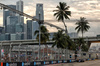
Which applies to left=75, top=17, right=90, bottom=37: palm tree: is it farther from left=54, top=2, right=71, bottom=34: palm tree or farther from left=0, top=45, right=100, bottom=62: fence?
left=0, top=45, right=100, bottom=62: fence

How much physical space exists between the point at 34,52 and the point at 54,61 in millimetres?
9443

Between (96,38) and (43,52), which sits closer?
(43,52)

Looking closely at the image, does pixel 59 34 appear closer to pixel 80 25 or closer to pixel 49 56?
pixel 49 56

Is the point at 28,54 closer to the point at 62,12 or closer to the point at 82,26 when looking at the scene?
the point at 62,12

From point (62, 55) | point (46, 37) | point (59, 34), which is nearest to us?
point (62, 55)

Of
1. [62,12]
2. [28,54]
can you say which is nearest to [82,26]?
[62,12]

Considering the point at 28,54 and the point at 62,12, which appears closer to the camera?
the point at 28,54

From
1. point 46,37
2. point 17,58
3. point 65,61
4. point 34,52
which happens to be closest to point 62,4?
point 46,37

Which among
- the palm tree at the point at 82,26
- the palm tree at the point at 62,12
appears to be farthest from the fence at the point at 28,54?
the palm tree at the point at 82,26

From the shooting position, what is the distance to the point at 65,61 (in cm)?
4916

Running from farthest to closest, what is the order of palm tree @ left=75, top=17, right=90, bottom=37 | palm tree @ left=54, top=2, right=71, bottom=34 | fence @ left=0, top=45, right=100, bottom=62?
palm tree @ left=75, top=17, right=90, bottom=37 < palm tree @ left=54, top=2, right=71, bottom=34 < fence @ left=0, top=45, right=100, bottom=62

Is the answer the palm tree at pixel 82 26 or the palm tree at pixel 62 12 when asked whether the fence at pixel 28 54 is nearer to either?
the palm tree at pixel 62 12

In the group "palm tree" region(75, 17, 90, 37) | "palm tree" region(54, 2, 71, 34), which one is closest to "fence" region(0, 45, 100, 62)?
"palm tree" region(54, 2, 71, 34)

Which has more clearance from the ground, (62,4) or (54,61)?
(62,4)
